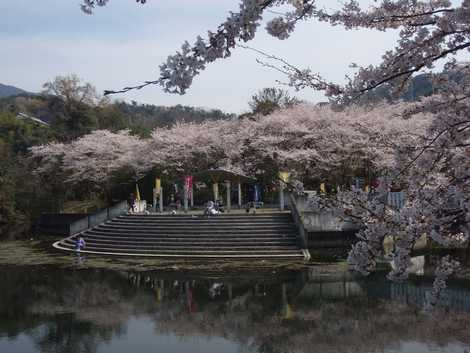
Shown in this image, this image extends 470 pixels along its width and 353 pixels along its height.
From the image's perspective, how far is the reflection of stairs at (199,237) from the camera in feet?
68.4

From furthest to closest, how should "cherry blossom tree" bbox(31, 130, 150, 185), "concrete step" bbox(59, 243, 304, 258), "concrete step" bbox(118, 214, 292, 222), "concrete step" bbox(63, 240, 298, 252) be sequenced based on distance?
"cherry blossom tree" bbox(31, 130, 150, 185), "concrete step" bbox(118, 214, 292, 222), "concrete step" bbox(63, 240, 298, 252), "concrete step" bbox(59, 243, 304, 258)

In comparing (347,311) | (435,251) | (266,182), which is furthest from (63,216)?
(347,311)

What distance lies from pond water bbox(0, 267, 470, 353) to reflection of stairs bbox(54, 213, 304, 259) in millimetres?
3663

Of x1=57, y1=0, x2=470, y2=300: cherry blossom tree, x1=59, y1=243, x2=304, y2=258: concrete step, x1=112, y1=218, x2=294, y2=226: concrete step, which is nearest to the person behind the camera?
x1=57, y1=0, x2=470, y2=300: cherry blossom tree

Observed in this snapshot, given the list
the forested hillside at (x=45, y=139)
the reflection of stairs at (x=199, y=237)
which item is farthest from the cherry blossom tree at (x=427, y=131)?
the forested hillside at (x=45, y=139)

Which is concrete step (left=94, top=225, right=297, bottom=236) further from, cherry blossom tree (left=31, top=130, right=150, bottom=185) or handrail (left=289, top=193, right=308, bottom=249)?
cherry blossom tree (left=31, top=130, right=150, bottom=185)

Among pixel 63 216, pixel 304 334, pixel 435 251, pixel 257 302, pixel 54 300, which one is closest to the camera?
pixel 304 334

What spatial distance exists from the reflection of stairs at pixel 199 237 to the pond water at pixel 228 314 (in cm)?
366

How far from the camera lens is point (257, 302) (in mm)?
13352

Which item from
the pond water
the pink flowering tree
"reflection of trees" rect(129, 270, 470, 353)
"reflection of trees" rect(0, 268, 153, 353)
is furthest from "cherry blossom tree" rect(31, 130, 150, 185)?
"reflection of trees" rect(129, 270, 470, 353)

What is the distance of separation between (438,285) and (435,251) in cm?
1671

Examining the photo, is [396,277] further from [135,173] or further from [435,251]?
[135,173]

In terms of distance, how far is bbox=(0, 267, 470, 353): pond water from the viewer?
1005 centimetres

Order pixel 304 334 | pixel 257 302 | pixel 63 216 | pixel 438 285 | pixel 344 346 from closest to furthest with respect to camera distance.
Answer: pixel 438 285 < pixel 344 346 < pixel 304 334 < pixel 257 302 < pixel 63 216
